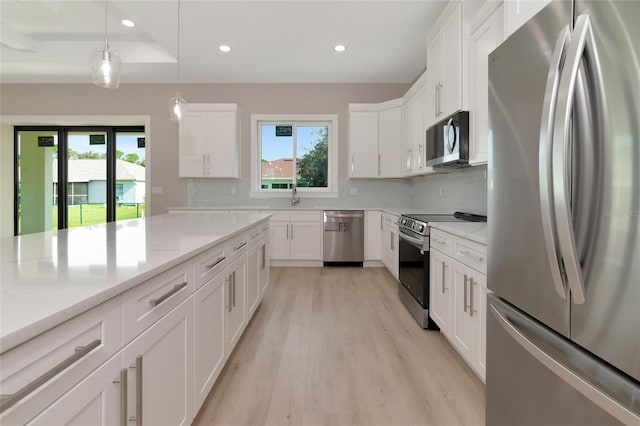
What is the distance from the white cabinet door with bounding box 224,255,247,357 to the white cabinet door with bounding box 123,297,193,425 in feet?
1.83

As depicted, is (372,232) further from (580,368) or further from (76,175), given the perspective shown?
(76,175)

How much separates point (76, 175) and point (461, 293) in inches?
261

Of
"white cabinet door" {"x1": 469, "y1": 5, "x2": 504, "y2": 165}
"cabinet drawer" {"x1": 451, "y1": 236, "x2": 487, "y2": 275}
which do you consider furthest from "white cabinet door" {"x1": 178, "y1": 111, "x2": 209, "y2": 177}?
"cabinet drawer" {"x1": 451, "y1": 236, "x2": 487, "y2": 275}

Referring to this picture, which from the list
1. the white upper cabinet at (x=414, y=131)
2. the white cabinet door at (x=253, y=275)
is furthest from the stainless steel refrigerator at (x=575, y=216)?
the white upper cabinet at (x=414, y=131)

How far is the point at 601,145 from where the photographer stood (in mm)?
757

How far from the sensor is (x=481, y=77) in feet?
7.68

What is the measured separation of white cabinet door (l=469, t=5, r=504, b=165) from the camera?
2.16 m

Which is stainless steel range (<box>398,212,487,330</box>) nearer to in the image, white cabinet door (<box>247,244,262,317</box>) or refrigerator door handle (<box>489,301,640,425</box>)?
white cabinet door (<box>247,244,262,317</box>)

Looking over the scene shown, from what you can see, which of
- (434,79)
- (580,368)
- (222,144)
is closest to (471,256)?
(580,368)

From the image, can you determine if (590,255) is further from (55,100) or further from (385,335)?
(55,100)

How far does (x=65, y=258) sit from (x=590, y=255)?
1.47m

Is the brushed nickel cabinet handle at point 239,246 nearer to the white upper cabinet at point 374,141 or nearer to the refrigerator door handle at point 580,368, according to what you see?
the refrigerator door handle at point 580,368

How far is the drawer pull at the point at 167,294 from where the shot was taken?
1.04 metres

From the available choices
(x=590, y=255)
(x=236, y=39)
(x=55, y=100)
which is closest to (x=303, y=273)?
(x=236, y=39)
